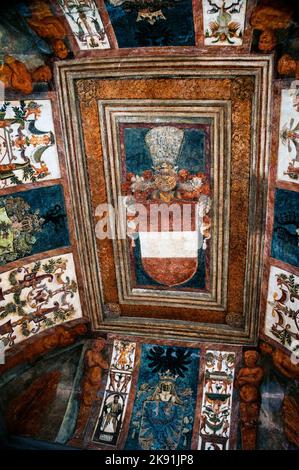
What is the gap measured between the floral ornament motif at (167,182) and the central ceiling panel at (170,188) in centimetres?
2

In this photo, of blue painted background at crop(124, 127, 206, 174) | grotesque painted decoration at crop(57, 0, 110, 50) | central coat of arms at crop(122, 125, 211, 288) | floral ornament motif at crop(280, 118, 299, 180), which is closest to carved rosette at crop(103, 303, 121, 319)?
central coat of arms at crop(122, 125, 211, 288)

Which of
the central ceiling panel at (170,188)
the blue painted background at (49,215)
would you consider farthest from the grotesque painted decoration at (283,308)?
the blue painted background at (49,215)

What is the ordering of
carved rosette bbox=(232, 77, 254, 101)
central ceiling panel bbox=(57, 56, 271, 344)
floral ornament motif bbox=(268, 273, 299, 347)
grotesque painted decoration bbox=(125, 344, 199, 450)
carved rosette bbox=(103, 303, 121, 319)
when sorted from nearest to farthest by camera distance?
carved rosette bbox=(232, 77, 254, 101) < central ceiling panel bbox=(57, 56, 271, 344) < floral ornament motif bbox=(268, 273, 299, 347) < grotesque painted decoration bbox=(125, 344, 199, 450) < carved rosette bbox=(103, 303, 121, 319)

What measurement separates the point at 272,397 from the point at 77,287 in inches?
142

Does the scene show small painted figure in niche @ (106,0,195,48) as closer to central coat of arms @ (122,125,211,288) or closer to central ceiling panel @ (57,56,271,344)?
central ceiling panel @ (57,56,271,344)

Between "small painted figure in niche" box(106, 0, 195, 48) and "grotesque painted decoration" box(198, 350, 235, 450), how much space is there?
4.97m

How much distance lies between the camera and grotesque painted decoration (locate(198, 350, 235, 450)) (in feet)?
26.2

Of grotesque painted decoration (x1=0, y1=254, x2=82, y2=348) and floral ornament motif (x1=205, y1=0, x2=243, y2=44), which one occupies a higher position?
floral ornament motif (x1=205, y1=0, x2=243, y2=44)

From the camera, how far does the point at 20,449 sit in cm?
790

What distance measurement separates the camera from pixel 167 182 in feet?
24.9

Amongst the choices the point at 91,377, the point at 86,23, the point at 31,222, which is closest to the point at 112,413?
the point at 91,377

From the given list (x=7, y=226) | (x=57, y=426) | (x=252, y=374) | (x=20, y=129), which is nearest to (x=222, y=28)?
(x=20, y=129)

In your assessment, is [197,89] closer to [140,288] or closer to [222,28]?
[222,28]

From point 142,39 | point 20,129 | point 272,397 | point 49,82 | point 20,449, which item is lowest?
point 20,449
